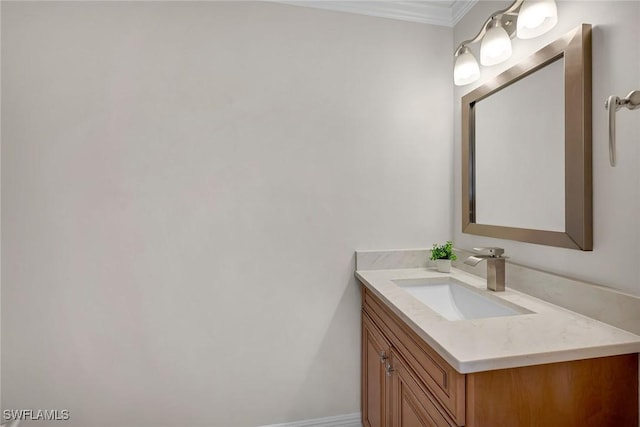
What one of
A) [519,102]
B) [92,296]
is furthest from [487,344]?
[92,296]

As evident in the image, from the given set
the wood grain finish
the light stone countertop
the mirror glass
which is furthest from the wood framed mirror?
the wood grain finish

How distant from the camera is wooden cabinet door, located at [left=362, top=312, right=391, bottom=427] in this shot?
134 centimetres

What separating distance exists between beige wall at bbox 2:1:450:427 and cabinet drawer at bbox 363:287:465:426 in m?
0.51

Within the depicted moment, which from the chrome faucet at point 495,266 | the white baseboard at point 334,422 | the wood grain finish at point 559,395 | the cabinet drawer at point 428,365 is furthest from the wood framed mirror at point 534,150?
the white baseboard at point 334,422

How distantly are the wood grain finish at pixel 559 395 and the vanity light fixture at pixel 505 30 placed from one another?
1.14 metres

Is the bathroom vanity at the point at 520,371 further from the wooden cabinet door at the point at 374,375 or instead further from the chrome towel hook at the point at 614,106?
the chrome towel hook at the point at 614,106

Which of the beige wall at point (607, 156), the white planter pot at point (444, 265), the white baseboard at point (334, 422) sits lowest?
the white baseboard at point (334, 422)

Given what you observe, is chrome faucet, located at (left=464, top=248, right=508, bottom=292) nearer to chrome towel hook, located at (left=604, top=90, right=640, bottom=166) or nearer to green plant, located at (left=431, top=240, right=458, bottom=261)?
green plant, located at (left=431, top=240, right=458, bottom=261)

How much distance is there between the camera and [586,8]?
107cm

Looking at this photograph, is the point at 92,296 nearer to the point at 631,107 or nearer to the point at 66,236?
the point at 66,236

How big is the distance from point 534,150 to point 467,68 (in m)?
0.54

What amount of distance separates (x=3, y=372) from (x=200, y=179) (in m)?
1.26

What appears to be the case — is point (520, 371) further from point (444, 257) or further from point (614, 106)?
point (444, 257)

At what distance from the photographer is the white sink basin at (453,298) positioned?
4.28ft
